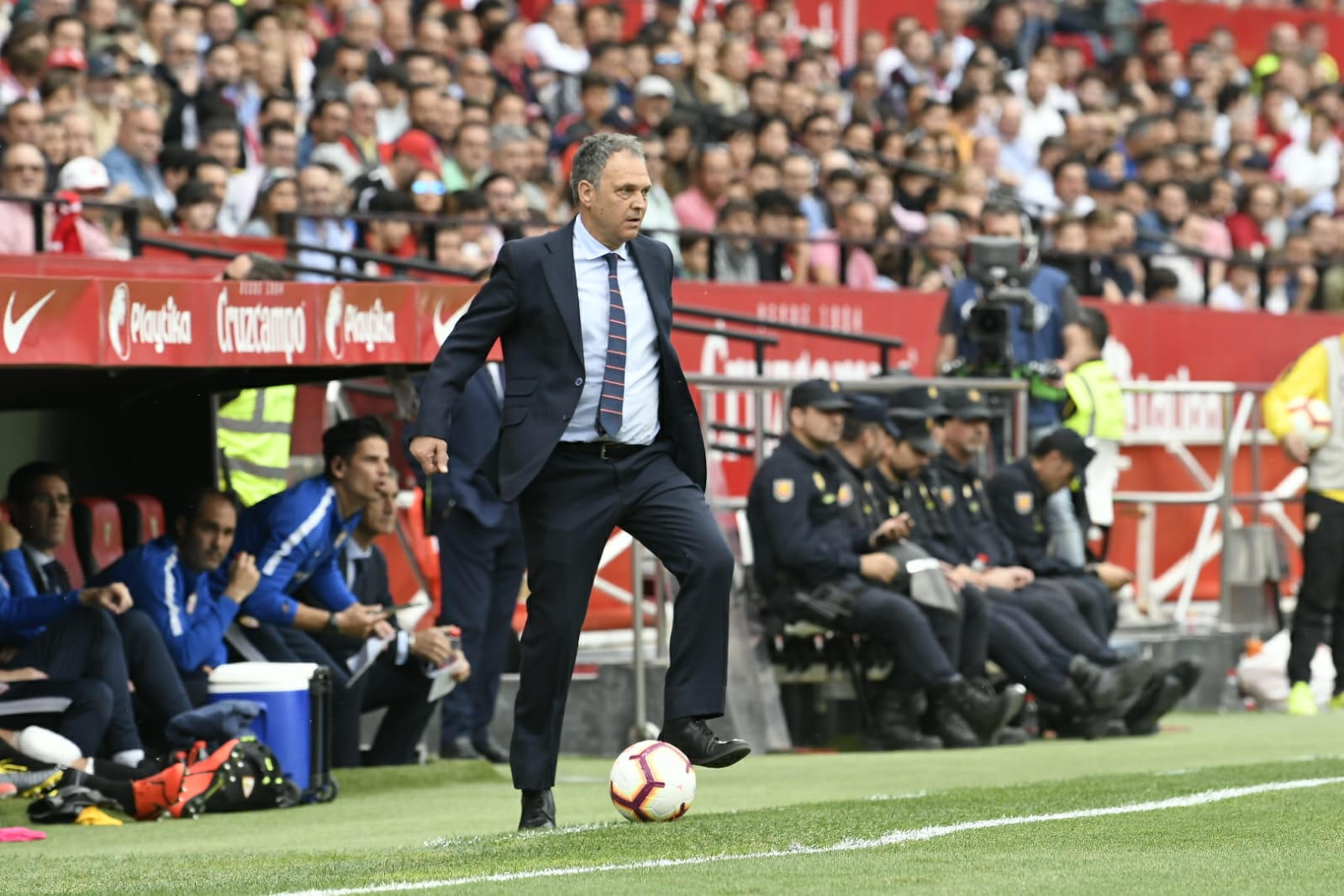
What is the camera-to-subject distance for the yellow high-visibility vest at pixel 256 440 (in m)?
11.0

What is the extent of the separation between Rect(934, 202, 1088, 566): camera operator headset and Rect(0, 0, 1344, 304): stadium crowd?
1.89 metres

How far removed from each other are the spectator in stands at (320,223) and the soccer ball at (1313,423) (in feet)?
17.9

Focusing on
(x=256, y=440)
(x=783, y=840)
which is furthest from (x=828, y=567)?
(x=783, y=840)

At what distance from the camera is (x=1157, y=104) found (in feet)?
77.4

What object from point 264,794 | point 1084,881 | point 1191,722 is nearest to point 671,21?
point 1191,722

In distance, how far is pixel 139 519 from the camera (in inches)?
411

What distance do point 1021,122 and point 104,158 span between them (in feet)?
32.1

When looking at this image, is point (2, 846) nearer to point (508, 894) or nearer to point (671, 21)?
point (508, 894)

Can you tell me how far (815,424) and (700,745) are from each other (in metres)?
4.56

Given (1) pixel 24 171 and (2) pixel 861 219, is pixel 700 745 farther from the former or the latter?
(2) pixel 861 219

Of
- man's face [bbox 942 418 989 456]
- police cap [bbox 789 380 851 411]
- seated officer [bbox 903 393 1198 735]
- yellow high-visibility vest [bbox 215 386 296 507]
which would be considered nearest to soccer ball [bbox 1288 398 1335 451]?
seated officer [bbox 903 393 1198 735]

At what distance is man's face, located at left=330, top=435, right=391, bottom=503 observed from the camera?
10117 mm

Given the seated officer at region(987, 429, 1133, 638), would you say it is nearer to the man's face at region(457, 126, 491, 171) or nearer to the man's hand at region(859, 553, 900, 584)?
the man's hand at region(859, 553, 900, 584)

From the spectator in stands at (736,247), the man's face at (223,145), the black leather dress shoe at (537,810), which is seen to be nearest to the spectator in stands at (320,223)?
the man's face at (223,145)
